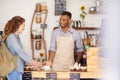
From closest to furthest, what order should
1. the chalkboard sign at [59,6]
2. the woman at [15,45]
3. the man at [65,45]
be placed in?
the woman at [15,45]
the man at [65,45]
the chalkboard sign at [59,6]

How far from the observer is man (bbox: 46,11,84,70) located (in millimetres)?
3133

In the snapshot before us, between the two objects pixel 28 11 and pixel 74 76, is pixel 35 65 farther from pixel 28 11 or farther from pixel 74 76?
pixel 28 11

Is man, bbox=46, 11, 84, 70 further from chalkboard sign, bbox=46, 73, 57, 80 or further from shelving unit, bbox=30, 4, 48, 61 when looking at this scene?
shelving unit, bbox=30, 4, 48, 61

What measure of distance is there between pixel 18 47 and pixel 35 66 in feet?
1.09

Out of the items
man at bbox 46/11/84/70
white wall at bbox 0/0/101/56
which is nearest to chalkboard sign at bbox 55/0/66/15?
white wall at bbox 0/0/101/56

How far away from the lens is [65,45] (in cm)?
321

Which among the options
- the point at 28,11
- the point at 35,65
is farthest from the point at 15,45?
the point at 28,11

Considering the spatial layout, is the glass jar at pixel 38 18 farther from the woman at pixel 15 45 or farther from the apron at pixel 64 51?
the woman at pixel 15 45

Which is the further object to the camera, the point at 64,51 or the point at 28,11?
the point at 28,11

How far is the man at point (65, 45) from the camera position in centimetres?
313

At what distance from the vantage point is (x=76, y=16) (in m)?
4.88

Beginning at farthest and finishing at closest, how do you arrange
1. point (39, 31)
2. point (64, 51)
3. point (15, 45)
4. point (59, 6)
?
point (39, 31) → point (59, 6) → point (64, 51) → point (15, 45)

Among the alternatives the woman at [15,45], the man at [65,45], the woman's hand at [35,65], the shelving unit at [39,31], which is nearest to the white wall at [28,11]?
the shelving unit at [39,31]

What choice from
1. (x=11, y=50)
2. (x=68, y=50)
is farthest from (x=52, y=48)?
(x=11, y=50)
